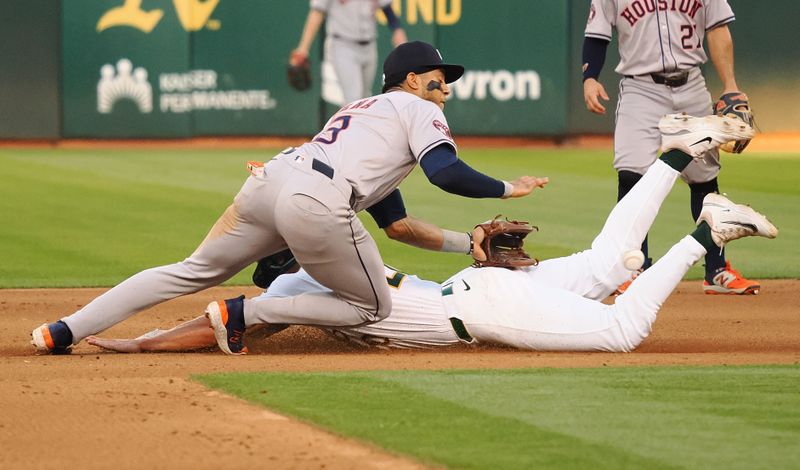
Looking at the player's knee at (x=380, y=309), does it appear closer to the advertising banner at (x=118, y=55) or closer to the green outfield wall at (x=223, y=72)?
the green outfield wall at (x=223, y=72)

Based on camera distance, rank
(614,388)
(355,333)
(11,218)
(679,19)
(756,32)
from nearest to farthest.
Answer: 1. (614,388)
2. (355,333)
3. (679,19)
4. (11,218)
5. (756,32)

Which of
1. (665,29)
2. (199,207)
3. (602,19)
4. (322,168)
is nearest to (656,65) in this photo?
(665,29)

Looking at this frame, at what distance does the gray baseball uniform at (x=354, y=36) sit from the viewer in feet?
51.6

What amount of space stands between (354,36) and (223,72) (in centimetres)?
423

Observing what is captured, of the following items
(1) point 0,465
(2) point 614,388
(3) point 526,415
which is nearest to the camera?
(1) point 0,465

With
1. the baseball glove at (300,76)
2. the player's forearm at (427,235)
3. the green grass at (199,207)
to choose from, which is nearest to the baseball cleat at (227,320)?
the player's forearm at (427,235)

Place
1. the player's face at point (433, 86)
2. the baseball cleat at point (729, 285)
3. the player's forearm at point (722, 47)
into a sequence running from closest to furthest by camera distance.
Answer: the player's face at point (433, 86) < the baseball cleat at point (729, 285) < the player's forearm at point (722, 47)

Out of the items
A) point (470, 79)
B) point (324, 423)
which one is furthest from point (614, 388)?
point (470, 79)

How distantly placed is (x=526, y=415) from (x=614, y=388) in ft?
1.89

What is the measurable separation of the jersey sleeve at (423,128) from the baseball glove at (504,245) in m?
0.51

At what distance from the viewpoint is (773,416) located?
4402 millimetres

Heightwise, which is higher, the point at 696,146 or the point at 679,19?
the point at 679,19

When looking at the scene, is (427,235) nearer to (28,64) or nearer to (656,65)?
(656,65)

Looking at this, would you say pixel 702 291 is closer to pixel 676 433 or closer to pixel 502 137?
pixel 676 433
